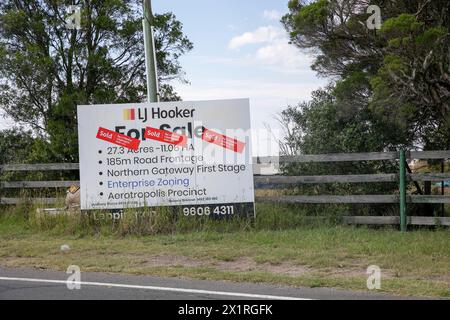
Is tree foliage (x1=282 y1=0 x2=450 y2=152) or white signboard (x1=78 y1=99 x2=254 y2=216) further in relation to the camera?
white signboard (x1=78 y1=99 x2=254 y2=216)

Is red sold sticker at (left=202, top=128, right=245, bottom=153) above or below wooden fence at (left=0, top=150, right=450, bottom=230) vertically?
above

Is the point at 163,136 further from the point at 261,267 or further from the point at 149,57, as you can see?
the point at 261,267

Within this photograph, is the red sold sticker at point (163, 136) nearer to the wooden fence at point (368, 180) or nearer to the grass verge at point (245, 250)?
the grass verge at point (245, 250)

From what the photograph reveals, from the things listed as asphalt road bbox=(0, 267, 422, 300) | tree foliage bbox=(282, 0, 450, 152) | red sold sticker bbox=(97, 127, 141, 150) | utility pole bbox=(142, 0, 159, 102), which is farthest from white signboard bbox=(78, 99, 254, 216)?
asphalt road bbox=(0, 267, 422, 300)

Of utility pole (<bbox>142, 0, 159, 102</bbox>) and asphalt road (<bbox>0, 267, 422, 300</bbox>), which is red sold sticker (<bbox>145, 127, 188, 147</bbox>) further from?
asphalt road (<bbox>0, 267, 422, 300</bbox>)

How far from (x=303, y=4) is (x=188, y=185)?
6.17 meters

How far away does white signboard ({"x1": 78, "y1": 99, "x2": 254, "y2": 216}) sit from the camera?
43.7ft

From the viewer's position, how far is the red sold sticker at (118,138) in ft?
44.4

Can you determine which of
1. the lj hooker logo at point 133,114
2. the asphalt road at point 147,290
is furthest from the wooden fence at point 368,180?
the asphalt road at point 147,290

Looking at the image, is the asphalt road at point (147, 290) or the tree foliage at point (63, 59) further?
the tree foliage at point (63, 59)

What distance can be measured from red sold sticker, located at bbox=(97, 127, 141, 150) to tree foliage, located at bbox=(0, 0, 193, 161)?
8.17 metres

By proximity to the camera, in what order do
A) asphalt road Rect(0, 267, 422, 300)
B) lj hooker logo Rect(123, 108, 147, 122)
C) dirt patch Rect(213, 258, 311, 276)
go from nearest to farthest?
asphalt road Rect(0, 267, 422, 300)
dirt patch Rect(213, 258, 311, 276)
lj hooker logo Rect(123, 108, 147, 122)

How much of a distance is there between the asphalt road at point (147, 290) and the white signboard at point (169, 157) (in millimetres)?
4450
